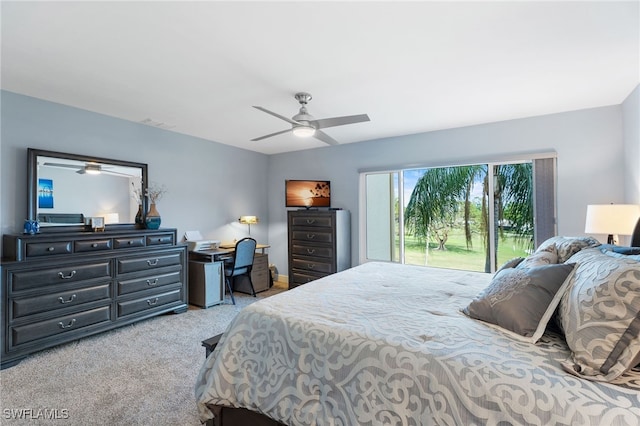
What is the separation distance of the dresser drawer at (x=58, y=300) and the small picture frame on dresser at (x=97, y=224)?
0.63 m

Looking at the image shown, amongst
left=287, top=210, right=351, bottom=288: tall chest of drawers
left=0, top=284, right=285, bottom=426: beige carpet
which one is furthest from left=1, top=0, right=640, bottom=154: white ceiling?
left=0, top=284, right=285, bottom=426: beige carpet

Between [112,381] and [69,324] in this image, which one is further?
[69,324]

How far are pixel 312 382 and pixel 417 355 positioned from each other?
488mm

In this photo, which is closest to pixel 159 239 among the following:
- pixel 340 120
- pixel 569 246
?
pixel 340 120

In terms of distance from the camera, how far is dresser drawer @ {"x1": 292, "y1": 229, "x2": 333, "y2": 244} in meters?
4.55

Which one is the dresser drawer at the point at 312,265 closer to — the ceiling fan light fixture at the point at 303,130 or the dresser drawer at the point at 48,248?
the ceiling fan light fixture at the point at 303,130

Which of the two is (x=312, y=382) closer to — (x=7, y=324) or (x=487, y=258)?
(x=7, y=324)

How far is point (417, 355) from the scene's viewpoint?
119 cm

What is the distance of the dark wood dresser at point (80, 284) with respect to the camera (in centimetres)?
257

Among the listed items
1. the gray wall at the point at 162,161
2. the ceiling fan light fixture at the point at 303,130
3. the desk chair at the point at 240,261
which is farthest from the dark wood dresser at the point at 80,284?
the ceiling fan light fixture at the point at 303,130

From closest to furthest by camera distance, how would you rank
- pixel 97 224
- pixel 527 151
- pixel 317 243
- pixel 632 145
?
pixel 632 145, pixel 97 224, pixel 527 151, pixel 317 243

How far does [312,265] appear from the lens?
465 cm

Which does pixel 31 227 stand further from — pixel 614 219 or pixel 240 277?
pixel 614 219

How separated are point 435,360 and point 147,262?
3409 millimetres
